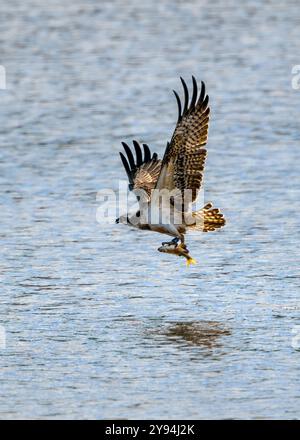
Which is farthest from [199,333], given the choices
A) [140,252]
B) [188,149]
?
[140,252]

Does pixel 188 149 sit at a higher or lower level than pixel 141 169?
higher

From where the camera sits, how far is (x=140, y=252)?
1212cm

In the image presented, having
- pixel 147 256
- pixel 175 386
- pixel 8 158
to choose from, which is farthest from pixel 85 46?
pixel 175 386

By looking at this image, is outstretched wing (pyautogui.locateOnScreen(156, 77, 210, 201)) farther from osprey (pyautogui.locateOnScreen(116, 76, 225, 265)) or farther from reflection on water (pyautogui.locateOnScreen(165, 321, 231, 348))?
reflection on water (pyautogui.locateOnScreen(165, 321, 231, 348))

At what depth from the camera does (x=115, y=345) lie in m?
9.46

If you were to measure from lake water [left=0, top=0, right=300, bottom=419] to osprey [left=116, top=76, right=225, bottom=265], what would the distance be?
576 mm

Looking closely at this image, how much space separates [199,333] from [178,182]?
4.23 feet

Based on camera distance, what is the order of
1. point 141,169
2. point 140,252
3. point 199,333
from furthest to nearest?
point 140,252
point 141,169
point 199,333

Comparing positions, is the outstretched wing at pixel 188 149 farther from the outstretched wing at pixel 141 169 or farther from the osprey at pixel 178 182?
the outstretched wing at pixel 141 169

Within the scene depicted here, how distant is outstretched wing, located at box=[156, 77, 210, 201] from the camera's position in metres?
10.2

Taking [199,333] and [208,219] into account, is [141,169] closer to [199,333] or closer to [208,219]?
[208,219]

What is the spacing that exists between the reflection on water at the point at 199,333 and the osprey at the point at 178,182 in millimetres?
913

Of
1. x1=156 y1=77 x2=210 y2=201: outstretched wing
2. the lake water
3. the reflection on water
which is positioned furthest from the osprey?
the reflection on water

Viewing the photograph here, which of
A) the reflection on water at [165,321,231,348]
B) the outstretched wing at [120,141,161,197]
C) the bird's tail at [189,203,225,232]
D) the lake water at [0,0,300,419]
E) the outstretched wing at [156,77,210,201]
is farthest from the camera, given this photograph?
the outstretched wing at [120,141,161,197]
